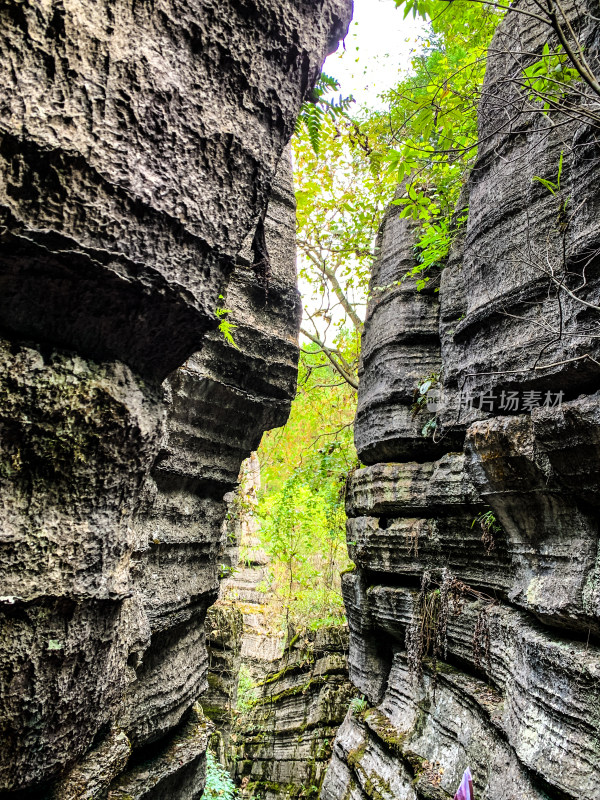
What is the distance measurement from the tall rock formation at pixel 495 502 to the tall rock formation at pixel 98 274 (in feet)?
5.66

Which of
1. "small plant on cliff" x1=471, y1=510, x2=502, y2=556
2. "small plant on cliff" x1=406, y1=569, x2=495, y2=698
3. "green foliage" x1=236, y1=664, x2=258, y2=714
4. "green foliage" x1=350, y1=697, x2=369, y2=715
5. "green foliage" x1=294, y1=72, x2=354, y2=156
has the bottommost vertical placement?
"green foliage" x1=236, y1=664, x2=258, y2=714

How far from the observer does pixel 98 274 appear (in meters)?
1.63

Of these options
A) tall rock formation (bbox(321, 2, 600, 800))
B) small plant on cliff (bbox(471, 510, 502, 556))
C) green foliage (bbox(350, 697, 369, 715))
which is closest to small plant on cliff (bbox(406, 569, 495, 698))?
tall rock formation (bbox(321, 2, 600, 800))

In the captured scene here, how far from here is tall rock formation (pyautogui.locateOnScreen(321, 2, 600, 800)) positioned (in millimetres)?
2904

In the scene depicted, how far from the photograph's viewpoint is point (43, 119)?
58.0 inches

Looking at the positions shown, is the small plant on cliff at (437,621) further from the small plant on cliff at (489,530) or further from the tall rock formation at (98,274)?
the tall rock formation at (98,274)

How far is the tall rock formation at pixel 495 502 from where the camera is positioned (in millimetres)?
2904

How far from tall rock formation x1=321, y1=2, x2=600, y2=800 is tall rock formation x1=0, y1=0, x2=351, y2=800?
1725 mm

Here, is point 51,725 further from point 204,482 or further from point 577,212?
point 577,212

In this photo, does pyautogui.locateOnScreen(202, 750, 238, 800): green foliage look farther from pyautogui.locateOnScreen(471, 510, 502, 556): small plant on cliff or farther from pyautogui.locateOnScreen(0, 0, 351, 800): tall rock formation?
pyautogui.locateOnScreen(0, 0, 351, 800): tall rock formation

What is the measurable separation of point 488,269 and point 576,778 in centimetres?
335

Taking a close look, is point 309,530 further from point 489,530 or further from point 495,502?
point 495,502

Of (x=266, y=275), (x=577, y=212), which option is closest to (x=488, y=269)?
(x=577, y=212)

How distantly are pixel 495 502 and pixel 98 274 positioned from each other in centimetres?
319
